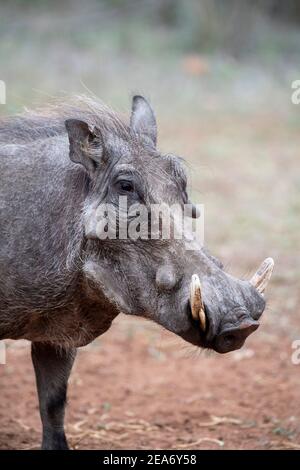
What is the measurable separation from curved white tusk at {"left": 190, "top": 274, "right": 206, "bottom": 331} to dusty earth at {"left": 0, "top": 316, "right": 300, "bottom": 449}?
985mm

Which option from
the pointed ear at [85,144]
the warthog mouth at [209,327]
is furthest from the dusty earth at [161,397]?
the pointed ear at [85,144]

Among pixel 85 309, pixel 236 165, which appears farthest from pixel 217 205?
pixel 85 309

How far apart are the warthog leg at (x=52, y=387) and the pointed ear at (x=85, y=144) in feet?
3.49

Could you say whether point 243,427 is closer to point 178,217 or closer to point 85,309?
point 85,309

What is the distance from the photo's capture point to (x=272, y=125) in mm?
11961

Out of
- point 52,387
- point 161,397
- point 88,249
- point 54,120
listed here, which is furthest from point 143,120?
point 161,397

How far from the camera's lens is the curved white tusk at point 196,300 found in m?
2.91

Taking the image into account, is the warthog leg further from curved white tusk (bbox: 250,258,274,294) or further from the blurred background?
curved white tusk (bbox: 250,258,274,294)

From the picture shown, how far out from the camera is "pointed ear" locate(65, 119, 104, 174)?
3326 mm

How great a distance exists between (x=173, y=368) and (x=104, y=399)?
2.20 feet

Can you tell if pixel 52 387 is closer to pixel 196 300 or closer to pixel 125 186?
pixel 125 186

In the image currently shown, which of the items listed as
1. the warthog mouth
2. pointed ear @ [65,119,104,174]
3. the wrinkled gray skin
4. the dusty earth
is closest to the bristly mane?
the wrinkled gray skin

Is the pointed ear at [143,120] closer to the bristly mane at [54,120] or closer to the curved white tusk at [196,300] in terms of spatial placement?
the bristly mane at [54,120]

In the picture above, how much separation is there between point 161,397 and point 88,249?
2057 millimetres
